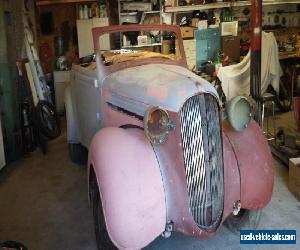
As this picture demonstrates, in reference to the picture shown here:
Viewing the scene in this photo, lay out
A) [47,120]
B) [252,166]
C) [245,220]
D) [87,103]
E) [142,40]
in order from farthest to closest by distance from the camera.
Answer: [142,40]
[47,120]
[87,103]
[245,220]
[252,166]

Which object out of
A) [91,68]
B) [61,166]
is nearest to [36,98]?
[61,166]

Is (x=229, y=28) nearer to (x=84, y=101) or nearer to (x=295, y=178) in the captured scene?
(x=84, y=101)

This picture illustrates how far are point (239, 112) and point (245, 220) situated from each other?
2.77 feet

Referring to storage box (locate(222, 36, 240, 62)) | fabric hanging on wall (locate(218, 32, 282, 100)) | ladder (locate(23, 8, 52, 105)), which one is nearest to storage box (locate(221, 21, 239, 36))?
storage box (locate(222, 36, 240, 62))

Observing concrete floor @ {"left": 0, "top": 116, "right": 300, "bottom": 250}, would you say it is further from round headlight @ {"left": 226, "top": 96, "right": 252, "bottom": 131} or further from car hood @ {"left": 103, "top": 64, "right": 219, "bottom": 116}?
car hood @ {"left": 103, "top": 64, "right": 219, "bottom": 116}

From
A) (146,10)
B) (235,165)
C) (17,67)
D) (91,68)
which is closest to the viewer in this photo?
(235,165)

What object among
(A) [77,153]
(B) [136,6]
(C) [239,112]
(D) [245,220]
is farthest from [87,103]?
(B) [136,6]

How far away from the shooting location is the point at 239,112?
2590 millimetres

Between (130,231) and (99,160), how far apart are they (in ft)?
1.62

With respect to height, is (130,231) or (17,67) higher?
(17,67)

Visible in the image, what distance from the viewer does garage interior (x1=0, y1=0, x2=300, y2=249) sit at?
317cm

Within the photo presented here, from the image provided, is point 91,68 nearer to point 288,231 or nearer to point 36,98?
point 36,98

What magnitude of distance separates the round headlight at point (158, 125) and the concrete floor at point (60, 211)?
0.94 m

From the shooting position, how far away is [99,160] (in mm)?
2355
